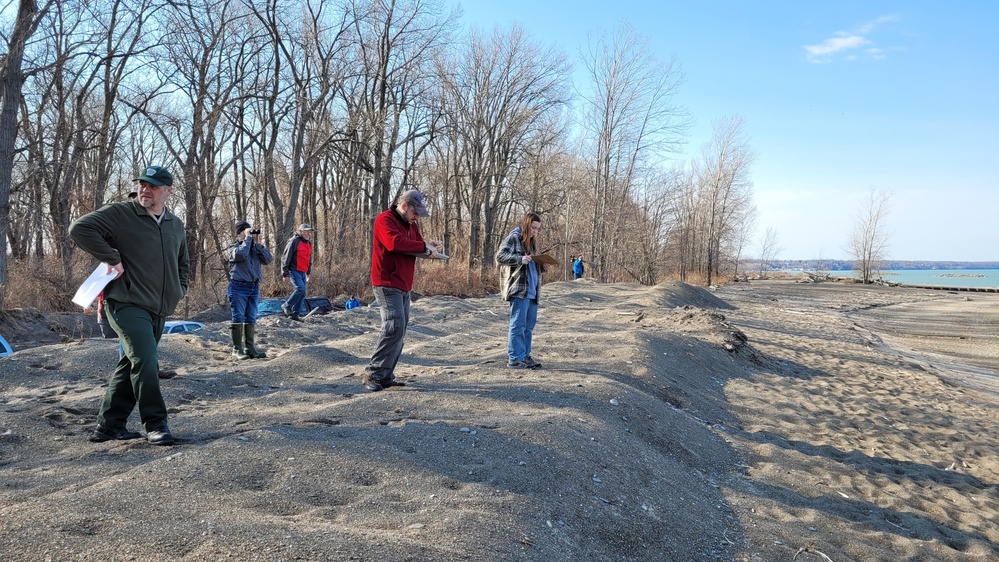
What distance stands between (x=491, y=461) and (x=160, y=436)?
2387mm

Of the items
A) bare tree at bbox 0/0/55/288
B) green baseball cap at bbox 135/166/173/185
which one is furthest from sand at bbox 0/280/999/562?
bare tree at bbox 0/0/55/288

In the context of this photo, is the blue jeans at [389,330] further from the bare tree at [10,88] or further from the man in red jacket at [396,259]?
the bare tree at [10,88]

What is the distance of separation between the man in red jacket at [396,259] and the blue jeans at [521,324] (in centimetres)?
192

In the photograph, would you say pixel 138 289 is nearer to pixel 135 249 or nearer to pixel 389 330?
pixel 135 249

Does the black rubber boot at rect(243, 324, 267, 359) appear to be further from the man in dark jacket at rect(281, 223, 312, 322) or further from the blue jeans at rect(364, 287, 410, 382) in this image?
the man in dark jacket at rect(281, 223, 312, 322)

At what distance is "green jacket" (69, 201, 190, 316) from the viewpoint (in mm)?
4250

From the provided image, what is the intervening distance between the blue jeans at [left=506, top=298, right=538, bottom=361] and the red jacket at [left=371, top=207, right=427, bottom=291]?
6.54ft

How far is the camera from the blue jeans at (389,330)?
19.8ft

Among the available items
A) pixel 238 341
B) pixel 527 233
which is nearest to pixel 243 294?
pixel 238 341

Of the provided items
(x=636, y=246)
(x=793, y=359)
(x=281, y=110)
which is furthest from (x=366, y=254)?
(x=636, y=246)

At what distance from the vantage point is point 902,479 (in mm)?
6406

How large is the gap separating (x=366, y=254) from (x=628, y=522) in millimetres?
22168

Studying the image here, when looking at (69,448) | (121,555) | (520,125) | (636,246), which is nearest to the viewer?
(121,555)

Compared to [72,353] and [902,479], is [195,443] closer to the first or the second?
[72,353]
